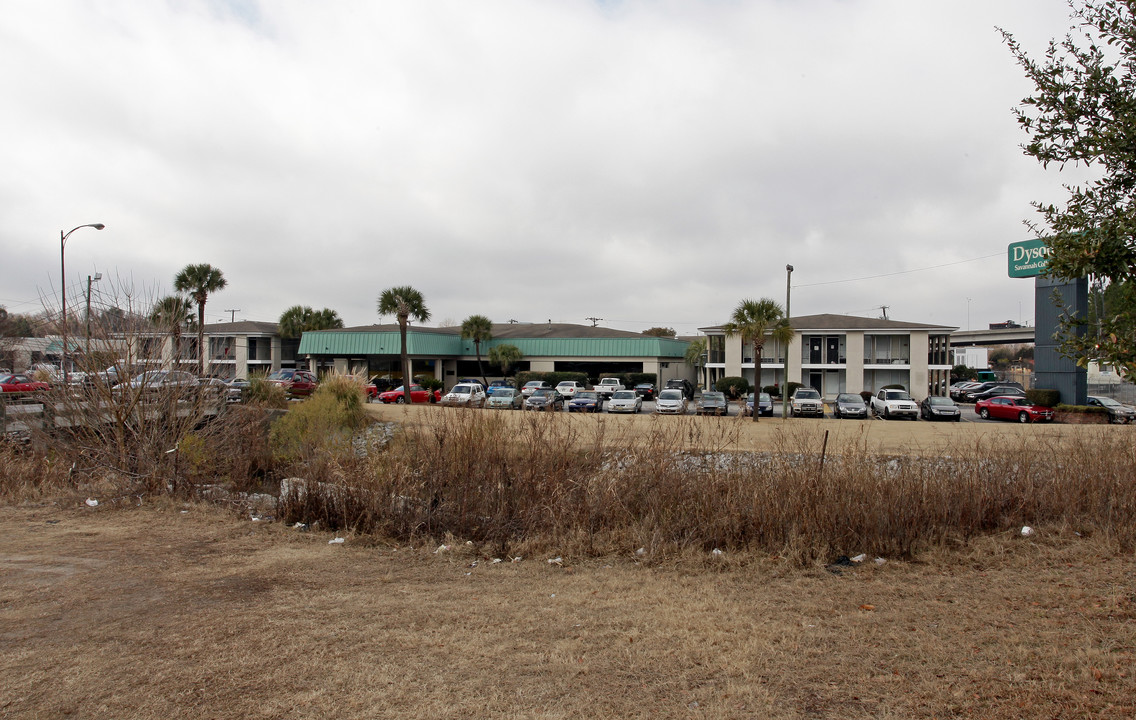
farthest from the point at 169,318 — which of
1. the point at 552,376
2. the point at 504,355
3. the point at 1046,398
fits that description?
the point at 504,355

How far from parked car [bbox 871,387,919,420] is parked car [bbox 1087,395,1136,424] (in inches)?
327

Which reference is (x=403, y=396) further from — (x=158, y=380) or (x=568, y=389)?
(x=158, y=380)

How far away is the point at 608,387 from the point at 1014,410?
971 inches

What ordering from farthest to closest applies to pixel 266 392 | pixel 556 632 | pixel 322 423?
pixel 266 392 < pixel 322 423 < pixel 556 632

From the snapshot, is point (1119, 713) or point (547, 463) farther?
point (547, 463)

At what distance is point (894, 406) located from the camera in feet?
121

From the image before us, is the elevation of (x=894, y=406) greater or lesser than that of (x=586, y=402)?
lesser

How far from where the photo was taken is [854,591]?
688 centimetres

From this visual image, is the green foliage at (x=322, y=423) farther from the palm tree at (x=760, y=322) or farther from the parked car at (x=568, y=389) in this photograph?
the parked car at (x=568, y=389)

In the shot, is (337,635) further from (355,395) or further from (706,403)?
(706,403)

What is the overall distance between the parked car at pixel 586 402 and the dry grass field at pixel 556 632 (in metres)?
26.7

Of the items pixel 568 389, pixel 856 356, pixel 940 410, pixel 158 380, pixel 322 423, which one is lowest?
pixel 940 410

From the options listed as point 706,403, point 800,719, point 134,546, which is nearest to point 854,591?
point 800,719

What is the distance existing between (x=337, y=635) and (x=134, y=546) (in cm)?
466
